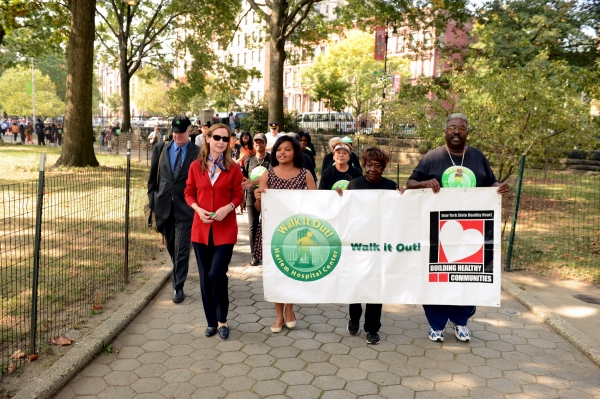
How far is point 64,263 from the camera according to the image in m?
7.46

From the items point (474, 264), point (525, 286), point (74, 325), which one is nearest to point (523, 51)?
point (525, 286)

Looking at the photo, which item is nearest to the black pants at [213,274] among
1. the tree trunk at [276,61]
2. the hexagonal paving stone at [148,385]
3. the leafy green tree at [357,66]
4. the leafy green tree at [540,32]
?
the hexagonal paving stone at [148,385]

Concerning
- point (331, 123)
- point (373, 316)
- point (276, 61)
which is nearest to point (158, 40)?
point (331, 123)

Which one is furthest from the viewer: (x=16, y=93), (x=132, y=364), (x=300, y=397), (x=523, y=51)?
(x=16, y=93)

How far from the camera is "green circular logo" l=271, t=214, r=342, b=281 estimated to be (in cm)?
523

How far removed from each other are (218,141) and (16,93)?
65.5 meters

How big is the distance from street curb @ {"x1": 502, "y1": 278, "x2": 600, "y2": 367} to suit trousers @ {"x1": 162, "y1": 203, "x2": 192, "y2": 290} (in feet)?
→ 13.4

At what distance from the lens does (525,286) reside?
744cm

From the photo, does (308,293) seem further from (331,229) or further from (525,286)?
(525,286)

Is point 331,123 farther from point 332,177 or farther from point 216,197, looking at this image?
point 216,197

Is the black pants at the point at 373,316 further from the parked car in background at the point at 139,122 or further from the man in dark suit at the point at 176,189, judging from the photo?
the parked car in background at the point at 139,122

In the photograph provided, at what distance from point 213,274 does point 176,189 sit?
1.45m

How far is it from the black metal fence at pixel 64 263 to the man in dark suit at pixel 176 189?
74cm

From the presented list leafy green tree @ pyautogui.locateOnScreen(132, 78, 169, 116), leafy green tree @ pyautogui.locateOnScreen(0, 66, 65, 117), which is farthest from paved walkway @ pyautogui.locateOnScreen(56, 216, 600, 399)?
leafy green tree @ pyautogui.locateOnScreen(132, 78, 169, 116)
